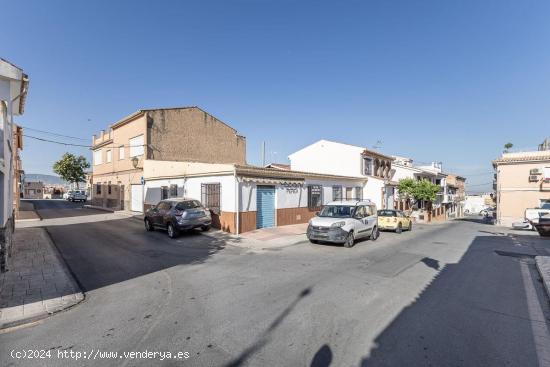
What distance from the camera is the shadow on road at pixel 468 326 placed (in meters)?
3.75

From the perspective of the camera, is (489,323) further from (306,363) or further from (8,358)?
(8,358)

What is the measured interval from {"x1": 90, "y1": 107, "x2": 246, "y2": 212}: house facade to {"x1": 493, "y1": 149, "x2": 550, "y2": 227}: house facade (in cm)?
2754

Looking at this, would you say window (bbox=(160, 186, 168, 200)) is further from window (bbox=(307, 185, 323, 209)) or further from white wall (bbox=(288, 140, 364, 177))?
white wall (bbox=(288, 140, 364, 177))

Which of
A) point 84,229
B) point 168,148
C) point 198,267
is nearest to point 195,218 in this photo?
point 198,267

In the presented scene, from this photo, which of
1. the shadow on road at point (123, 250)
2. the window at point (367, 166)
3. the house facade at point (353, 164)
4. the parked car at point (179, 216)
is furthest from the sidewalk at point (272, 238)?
the window at point (367, 166)

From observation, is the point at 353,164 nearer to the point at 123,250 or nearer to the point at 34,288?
the point at 123,250

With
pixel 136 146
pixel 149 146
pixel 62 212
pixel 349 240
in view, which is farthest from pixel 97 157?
pixel 349 240

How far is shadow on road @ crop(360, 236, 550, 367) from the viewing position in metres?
3.75

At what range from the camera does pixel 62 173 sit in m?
45.6

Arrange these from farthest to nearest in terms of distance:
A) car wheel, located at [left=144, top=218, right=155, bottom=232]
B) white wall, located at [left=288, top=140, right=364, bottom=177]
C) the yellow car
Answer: white wall, located at [left=288, top=140, right=364, bottom=177] < the yellow car < car wheel, located at [left=144, top=218, right=155, bottom=232]

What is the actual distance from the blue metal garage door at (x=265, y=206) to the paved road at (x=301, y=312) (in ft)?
19.2

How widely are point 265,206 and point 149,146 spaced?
12.6 meters

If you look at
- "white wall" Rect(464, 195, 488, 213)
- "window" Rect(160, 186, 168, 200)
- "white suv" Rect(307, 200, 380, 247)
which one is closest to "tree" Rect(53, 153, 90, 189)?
"window" Rect(160, 186, 168, 200)

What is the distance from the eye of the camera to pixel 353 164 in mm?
26844
